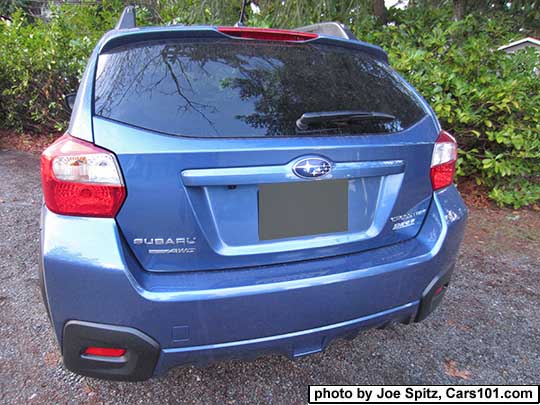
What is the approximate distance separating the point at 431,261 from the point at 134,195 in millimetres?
1252

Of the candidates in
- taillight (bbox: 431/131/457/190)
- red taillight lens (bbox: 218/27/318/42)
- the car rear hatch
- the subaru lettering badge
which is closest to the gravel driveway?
the car rear hatch

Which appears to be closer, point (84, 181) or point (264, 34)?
point (84, 181)

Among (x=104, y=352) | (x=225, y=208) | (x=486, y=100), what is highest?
(x=225, y=208)

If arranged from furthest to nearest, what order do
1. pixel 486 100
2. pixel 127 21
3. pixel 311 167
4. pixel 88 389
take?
pixel 486 100
pixel 127 21
pixel 88 389
pixel 311 167

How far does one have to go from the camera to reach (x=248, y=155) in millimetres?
1291

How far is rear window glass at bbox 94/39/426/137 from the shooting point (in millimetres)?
1315

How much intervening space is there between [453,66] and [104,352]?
4.20 meters

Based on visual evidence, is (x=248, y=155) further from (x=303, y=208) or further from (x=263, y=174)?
(x=303, y=208)

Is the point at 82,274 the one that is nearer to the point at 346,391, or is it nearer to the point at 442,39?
the point at 346,391

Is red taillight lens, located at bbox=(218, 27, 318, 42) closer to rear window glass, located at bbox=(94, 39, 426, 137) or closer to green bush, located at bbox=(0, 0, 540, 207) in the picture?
rear window glass, located at bbox=(94, 39, 426, 137)

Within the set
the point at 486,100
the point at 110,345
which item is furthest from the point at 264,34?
the point at 486,100

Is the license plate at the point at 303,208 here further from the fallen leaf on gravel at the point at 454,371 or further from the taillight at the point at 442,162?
the fallen leaf on gravel at the point at 454,371

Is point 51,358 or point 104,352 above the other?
point 104,352

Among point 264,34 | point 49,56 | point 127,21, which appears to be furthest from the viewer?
point 49,56
